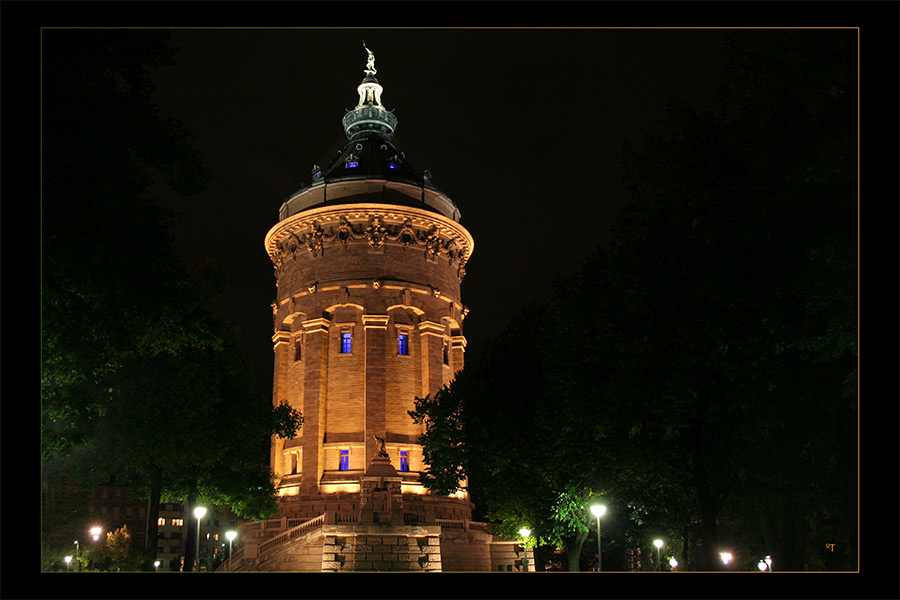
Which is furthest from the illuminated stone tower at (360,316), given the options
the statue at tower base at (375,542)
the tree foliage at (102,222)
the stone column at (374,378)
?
the tree foliage at (102,222)

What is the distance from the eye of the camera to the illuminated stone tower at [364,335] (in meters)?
52.3

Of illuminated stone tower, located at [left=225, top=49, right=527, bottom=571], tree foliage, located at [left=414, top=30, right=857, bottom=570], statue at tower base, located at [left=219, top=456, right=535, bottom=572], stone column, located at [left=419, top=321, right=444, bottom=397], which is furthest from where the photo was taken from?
stone column, located at [left=419, top=321, right=444, bottom=397]

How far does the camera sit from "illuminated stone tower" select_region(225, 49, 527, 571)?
52.3m

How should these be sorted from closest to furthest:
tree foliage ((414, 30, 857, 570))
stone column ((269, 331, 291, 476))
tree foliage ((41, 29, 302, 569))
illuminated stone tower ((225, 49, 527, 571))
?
1. tree foliage ((41, 29, 302, 569))
2. tree foliage ((414, 30, 857, 570))
3. illuminated stone tower ((225, 49, 527, 571))
4. stone column ((269, 331, 291, 476))

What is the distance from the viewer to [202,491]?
39031 millimetres

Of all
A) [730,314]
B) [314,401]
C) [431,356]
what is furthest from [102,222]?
[431,356]

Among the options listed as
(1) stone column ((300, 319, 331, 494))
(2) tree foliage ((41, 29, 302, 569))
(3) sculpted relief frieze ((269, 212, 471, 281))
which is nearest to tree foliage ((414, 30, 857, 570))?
(2) tree foliage ((41, 29, 302, 569))

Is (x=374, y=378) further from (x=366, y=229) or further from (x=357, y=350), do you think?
(x=366, y=229)

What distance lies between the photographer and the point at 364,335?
55.7 m

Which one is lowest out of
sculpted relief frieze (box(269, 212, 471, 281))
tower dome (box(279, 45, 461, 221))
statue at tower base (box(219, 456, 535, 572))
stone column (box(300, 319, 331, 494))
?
statue at tower base (box(219, 456, 535, 572))

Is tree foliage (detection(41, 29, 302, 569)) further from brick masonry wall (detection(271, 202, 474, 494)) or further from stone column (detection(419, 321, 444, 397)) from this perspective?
stone column (detection(419, 321, 444, 397))

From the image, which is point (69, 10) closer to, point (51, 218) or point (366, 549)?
point (51, 218)

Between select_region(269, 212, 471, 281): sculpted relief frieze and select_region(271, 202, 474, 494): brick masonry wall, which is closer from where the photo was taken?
select_region(271, 202, 474, 494): brick masonry wall

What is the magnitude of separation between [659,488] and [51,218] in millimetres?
22071
